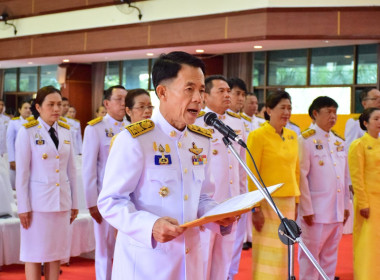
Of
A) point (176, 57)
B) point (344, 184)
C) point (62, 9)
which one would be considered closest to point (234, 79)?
point (344, 184)

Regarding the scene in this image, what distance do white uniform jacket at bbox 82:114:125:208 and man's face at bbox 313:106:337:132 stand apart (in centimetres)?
157

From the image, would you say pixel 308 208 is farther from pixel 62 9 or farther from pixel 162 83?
pixel 62 9

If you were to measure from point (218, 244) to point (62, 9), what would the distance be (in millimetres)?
9389

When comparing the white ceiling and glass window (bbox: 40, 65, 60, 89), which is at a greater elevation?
the white ceiling

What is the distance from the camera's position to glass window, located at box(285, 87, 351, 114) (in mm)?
10586

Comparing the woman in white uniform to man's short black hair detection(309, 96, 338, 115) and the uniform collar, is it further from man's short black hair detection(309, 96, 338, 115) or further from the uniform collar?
man's short black hair detection(309, 96, 338, 115)

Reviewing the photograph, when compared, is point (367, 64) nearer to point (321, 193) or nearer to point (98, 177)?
point (321, 193)

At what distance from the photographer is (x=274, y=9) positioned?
928 cm

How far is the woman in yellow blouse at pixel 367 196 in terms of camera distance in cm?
446

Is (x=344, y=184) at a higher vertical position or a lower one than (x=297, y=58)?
lower

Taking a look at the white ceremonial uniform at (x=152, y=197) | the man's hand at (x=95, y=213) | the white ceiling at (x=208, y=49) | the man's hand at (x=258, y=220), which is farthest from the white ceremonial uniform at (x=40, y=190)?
the white ceiling at (x=208, y=49)

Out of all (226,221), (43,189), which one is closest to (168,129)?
(226,221)

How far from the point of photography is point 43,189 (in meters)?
3.96

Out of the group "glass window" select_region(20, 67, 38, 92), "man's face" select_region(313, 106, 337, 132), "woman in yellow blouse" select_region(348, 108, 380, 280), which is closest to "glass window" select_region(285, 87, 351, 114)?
"man's face" select_region(313, 106, 337, 132)
